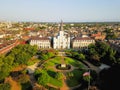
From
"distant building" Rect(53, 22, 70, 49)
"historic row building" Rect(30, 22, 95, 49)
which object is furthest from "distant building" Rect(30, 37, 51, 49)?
"distant building" Rect(53, 22, 70, 49)

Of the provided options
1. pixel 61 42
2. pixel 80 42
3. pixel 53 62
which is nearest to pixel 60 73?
pixel 53 62

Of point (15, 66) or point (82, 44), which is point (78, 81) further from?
point (82, 44)

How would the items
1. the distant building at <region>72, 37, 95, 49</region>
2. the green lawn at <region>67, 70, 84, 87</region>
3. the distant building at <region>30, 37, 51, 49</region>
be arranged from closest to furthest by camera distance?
1. the green lawn at <region>67, 70, 84, 87</region>
2. the distant building at <region>30, 37, 51, 49</region>
3. the distant building at <region>72, 37, 95, 49</region>

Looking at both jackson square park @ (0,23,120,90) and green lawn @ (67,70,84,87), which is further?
green lawn @ (67,70,84,87)

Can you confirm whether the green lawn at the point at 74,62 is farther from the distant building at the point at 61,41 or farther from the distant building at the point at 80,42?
the distant building at the point at 80,42

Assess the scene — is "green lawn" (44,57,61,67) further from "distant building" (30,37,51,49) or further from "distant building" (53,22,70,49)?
"distant building" (30,37,51,49)

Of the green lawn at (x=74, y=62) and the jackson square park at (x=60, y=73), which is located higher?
the jackson square park at (x=60, y=73)

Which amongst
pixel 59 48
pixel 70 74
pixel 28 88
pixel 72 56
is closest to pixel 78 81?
pixel 70 74

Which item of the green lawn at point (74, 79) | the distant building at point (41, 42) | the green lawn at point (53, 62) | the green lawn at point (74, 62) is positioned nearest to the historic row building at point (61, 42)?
the distant building at point (41, 42)

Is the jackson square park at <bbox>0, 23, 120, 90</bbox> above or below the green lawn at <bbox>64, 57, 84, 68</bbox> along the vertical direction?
above

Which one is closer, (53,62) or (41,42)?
(53,62)

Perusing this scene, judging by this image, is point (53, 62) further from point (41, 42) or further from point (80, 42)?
point (80, 42)

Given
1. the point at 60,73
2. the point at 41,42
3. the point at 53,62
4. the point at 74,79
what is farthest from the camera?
the point at 41,42
